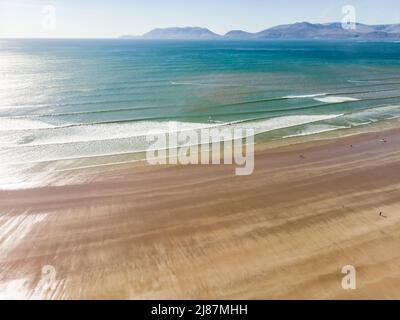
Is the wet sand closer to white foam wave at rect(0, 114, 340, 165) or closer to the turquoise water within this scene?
white foam wave at rect(0, 114, 340, 165)

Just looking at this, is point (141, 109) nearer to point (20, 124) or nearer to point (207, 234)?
point (20, 124)

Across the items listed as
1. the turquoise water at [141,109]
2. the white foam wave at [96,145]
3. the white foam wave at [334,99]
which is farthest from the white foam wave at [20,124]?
the white foam wave at [334,99]

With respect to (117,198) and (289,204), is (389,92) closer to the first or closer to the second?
(289,204)

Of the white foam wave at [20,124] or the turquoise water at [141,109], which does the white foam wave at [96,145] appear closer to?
the turquoise water at [141,109]

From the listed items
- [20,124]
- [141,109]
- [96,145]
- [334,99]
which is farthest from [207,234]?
[334,99]

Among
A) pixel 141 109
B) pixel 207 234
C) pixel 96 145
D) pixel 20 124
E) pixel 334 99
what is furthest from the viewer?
pixel 334 99

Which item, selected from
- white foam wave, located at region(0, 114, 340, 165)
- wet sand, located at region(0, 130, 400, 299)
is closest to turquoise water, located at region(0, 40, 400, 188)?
white foam wave, located at region(0, 114, 340, 165)

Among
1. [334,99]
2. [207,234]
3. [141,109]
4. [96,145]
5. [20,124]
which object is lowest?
[207,234]

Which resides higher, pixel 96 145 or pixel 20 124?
pixel 20 124

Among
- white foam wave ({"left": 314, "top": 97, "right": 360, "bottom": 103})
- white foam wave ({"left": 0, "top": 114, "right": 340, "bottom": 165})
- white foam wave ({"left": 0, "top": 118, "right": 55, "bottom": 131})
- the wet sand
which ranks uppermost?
white foam wave ({"left": 314, "top": 97, "right": 360, "bottom": 103})
